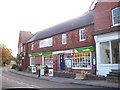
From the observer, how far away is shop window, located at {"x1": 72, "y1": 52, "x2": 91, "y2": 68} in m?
28.9

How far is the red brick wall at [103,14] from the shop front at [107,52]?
40.9 inches

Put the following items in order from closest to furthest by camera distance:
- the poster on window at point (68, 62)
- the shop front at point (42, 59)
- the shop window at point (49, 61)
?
the poster on window at point (68, 62)
the shop window at point (49, 61)
the shop front at point (42, 59)

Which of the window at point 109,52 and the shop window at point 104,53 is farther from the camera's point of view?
the shop window at point 104,53

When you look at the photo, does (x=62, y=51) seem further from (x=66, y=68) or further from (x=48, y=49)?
(x=48, y=49)

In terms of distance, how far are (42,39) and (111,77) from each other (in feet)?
78.3

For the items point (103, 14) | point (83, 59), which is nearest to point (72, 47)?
point (83, 59)

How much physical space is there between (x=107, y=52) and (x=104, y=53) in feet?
1.21

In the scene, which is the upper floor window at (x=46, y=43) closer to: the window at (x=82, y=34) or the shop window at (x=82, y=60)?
the shop window at (x=82, y=60)

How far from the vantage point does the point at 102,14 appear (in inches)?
982

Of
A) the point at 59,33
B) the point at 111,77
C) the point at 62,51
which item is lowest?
the point at 111,77

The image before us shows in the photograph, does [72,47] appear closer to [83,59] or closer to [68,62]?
[68,62]

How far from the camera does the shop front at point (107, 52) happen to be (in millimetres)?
23109

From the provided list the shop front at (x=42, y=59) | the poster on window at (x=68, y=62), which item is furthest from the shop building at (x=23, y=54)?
the poster on window at (x=68, y=62)

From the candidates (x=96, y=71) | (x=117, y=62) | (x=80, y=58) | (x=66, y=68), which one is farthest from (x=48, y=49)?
(x=117, y=62)
